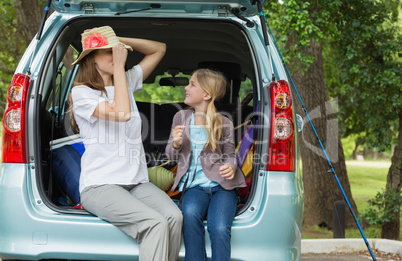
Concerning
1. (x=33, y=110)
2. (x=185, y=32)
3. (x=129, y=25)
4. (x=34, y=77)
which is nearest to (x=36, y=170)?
(x=33, y=110)

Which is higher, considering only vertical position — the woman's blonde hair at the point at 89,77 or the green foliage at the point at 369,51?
the green foliage at the point at 369,51

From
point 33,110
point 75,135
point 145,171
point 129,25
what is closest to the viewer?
point 33,110

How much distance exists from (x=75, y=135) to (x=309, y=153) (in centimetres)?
742

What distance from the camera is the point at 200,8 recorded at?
3350 millimetres

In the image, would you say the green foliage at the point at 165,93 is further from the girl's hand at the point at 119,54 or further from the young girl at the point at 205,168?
the girl's hand at the point at 119,54

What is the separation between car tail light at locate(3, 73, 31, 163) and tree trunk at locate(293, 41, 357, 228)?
7.61 metres

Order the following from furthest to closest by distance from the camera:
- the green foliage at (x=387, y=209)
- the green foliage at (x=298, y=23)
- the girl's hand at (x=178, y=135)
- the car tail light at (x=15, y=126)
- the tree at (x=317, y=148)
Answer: the tree at (x=317, y=148) → the green foliage at (x=387, y=209) → the green foliage at (x=298, y=23) → the girl's hand at (x=178, y=135) → the car tail light at (x=15, y=126)

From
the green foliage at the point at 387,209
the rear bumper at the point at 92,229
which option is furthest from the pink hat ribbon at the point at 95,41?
the green foliage at the point at 387,209

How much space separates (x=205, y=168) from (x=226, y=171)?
173 mm

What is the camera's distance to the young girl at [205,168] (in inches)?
112

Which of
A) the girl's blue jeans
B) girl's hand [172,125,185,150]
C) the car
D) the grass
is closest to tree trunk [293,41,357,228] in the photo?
the grass

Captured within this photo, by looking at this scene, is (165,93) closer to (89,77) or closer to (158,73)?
(158,73)

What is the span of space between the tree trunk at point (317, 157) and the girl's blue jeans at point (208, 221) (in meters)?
7.18

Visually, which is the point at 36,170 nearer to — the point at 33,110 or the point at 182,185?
the point at 33,110
